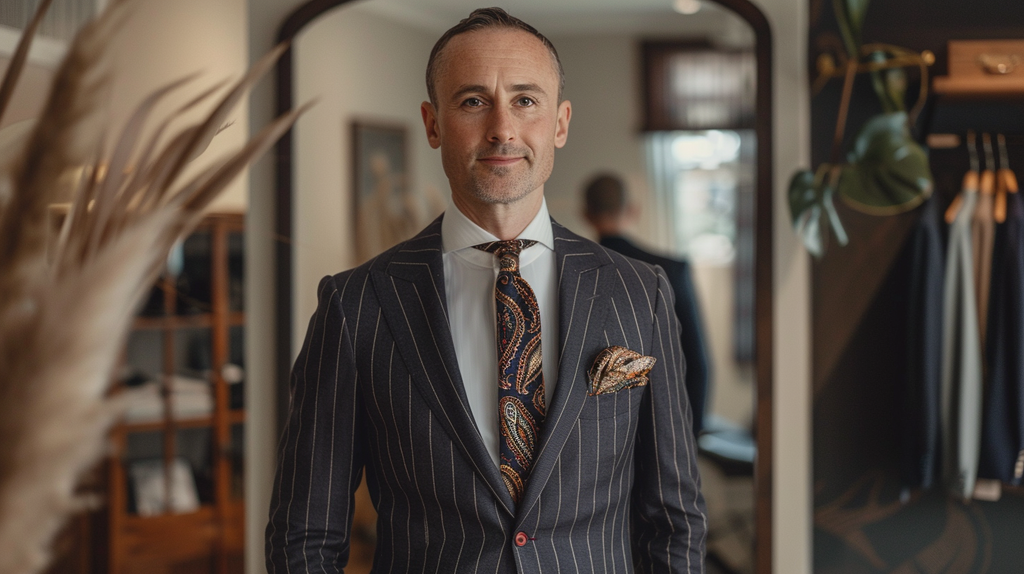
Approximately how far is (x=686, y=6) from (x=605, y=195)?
638 millimetres

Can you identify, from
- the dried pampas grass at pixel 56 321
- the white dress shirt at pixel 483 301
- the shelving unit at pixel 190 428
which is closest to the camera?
the dried pampas grass at pixel 56 321

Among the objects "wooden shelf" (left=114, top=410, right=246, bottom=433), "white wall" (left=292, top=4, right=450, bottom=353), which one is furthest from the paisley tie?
"wooden shelf" (left=114, top=410, right=246, bottom=433)

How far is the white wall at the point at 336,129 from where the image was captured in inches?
88.4

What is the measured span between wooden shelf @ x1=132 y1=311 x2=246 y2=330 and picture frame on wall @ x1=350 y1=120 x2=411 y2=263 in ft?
5.06

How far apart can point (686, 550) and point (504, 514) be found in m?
0.28

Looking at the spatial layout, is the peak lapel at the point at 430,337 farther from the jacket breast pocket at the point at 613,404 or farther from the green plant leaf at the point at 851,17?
the green plant leaf at the point at 851,17

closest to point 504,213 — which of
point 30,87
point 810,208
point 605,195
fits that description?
point 30,87

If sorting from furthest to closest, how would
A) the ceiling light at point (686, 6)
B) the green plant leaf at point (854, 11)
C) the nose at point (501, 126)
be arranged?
the ceiling light at point (686, 6) < the green plant leaf at point (854, 11) < the nose at point (501, 126)

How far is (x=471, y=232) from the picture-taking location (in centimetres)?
101

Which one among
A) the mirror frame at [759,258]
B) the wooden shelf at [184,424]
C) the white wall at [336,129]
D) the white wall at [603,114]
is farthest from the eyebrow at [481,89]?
the wooden shelf at [184,424]

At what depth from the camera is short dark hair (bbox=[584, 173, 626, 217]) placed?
217cm

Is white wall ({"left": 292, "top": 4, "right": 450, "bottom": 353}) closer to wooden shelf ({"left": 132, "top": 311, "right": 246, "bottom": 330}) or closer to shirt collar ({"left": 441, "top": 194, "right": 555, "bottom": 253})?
shirt collar ({"left": 441, "top": 194, "right": 555, "bottom": 253})

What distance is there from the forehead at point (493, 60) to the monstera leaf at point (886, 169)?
152 cm

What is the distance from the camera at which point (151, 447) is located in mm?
3576
